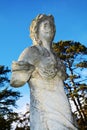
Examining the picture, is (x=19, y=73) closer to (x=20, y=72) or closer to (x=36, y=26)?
(x=20, y=72)

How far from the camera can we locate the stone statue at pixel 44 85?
4.74m

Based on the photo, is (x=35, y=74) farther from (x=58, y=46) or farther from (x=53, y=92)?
(x=58, y=46)

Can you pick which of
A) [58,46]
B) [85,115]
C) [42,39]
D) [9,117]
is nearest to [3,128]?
[9,117]

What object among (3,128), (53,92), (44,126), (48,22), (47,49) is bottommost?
(44,126)

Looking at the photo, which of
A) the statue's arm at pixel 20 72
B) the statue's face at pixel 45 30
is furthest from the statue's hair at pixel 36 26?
the statue's arm at pixel 20 72

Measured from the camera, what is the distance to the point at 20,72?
493 centimetres

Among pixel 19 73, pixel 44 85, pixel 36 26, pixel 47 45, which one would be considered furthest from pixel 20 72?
pixel 36 26

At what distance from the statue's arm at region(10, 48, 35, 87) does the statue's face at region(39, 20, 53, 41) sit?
28.0 inches

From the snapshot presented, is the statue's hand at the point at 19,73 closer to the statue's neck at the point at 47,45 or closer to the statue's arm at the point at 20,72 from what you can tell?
the statue's arm at the point at 20,72

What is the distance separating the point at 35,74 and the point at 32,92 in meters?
0.28

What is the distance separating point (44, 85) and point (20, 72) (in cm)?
40

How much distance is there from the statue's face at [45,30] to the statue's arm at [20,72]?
71 cm

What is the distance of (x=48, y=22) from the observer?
18.4 feet

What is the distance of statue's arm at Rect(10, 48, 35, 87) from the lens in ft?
16.0
